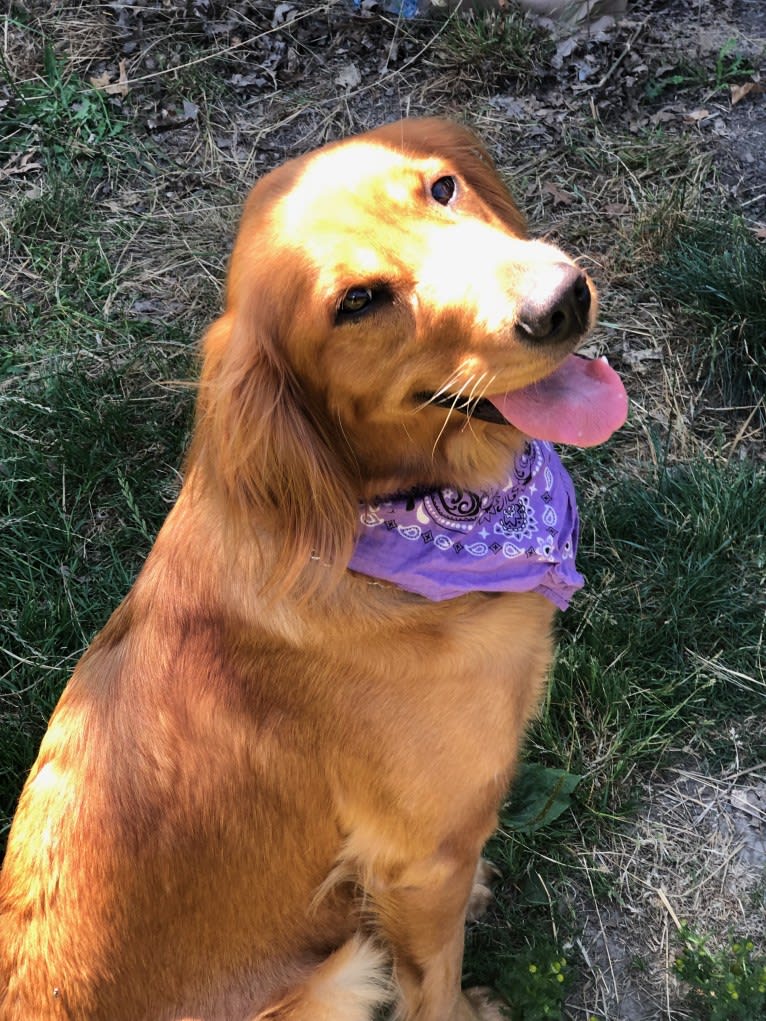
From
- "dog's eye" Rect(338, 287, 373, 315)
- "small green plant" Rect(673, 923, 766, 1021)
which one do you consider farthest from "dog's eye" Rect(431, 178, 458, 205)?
"small green plant" Rect(673, 923, 766, 1021)

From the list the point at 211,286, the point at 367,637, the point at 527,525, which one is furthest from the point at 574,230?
the point at 367,637

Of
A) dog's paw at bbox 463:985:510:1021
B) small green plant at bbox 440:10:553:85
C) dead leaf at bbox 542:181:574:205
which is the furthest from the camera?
small green plant at bbox 440:10:553:85

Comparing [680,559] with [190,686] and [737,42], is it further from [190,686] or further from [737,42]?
[737,42]

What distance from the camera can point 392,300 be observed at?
213 centimetres

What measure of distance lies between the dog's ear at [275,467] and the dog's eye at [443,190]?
1.78ft

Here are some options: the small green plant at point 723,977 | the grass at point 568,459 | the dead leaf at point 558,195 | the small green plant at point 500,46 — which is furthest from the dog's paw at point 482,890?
the small green plant at point 500,46

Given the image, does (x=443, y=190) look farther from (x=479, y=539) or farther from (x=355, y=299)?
(x=479, y=539)

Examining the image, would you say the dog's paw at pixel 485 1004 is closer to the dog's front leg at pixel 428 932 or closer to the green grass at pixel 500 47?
the dog's front leg at pixel 428 932

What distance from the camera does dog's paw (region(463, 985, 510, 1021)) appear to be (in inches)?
115

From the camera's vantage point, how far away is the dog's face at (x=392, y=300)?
6.86ft

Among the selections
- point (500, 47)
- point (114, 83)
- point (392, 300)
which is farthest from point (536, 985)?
point (114, 83)

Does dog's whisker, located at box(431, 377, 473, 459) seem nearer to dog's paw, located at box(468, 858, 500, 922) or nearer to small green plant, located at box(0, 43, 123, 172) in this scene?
dog's paw, located at box(468, 858, 500, 922)

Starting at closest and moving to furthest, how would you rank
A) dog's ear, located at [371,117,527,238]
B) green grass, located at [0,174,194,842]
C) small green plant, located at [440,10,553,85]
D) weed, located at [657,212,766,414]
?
dog's ear, located at [371,117,527,238]
green grass, located at [0,174,194,842]
weed, located at [657,212,766,414]
small green plant, located at [440,10,553,85]

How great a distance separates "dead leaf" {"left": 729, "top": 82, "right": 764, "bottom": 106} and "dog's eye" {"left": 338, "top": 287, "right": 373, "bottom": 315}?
325 cm
